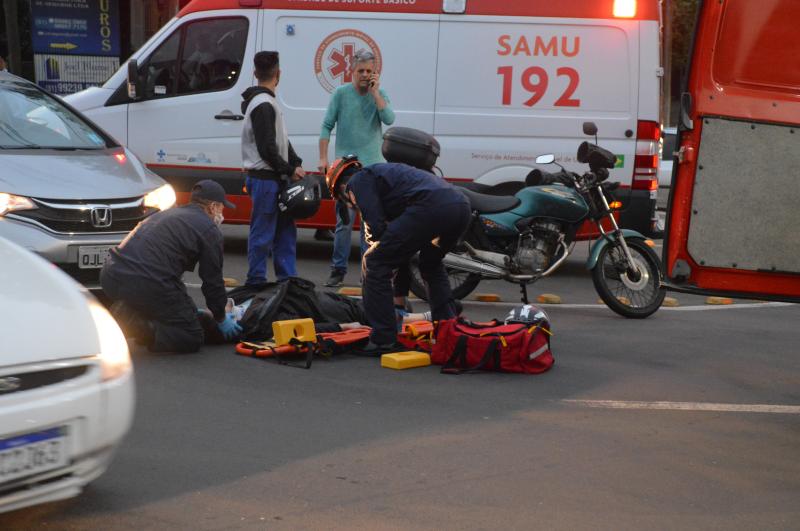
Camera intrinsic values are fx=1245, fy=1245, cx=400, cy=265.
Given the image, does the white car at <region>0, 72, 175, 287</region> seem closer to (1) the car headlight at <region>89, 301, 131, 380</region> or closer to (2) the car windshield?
(2) the car windshield

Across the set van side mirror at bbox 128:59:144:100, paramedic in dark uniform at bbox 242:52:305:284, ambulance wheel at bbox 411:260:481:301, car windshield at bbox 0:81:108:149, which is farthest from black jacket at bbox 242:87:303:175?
van side mirror at bbox 128:59:144:100

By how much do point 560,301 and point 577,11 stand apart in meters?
2.76

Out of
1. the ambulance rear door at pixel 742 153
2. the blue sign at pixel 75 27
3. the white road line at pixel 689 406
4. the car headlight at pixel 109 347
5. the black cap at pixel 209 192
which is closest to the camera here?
the car headlight at pixel 109 347

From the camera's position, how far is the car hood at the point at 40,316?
157 inches

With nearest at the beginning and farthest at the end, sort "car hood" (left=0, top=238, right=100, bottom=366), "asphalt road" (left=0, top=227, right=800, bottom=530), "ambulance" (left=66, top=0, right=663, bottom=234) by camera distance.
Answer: "car hood" (left=0, top=238, right=100, bottom=366) < "asphalt road" (left=0, top=227, right=800, bottom=530) < "ambulance" (left=66, top=0, right=663, bottom=234)

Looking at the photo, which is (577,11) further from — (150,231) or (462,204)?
(150,231)

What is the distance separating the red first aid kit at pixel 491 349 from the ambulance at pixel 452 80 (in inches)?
162

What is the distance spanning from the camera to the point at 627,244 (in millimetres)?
9461

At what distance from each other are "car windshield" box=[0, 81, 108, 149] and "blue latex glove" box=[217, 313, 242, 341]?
218cm

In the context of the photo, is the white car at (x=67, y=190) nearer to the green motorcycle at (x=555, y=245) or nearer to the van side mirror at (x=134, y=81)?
the van side mirror at (x=134, y=81)

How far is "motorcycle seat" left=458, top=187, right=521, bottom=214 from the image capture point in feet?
30.6

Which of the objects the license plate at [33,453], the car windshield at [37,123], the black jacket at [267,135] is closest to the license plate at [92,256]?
the car windshield at [37,123]

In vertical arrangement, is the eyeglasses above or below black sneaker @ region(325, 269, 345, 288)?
above

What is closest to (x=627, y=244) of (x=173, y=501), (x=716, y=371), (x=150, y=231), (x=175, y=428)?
(x=716, y=371)
